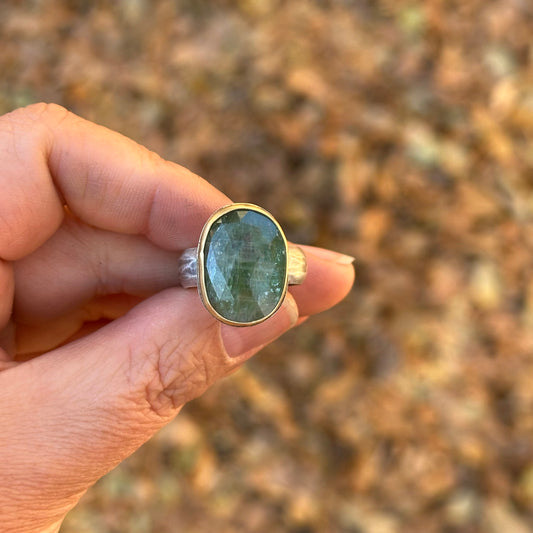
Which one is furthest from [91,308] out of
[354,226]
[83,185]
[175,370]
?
[354,226]

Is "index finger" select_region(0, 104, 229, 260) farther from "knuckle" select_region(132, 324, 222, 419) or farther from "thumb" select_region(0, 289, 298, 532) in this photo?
"knuckle" select_region(132, 324, 222, 419)

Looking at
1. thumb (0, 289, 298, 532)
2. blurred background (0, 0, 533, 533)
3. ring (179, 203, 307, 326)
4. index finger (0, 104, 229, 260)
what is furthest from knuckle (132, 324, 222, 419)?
blurred background (0, 0, 533, 533)

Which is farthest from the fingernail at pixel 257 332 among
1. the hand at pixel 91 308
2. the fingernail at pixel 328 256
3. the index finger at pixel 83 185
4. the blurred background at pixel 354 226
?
the blurred background at pixel 354 226

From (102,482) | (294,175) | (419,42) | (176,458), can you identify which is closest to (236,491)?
(176,458)

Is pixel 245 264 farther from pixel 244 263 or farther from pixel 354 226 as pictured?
pixel 354 226

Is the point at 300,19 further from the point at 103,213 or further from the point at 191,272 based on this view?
the point at 191,272

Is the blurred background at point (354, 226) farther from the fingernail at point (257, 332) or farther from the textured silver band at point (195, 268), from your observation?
the textured silver band at point (195, 268)
